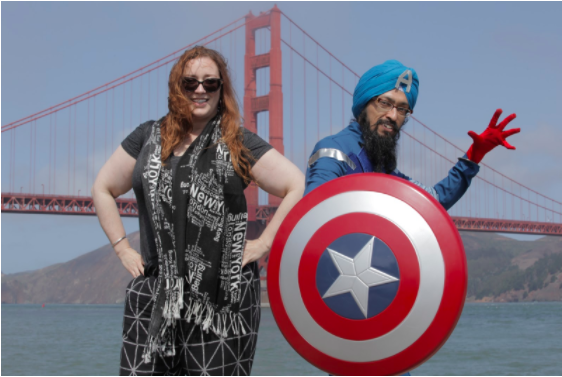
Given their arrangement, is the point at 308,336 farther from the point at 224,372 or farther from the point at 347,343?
the point at 224,372

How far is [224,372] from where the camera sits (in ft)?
5.50

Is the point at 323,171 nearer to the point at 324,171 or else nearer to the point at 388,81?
the point at 324,171

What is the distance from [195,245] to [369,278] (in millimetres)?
625

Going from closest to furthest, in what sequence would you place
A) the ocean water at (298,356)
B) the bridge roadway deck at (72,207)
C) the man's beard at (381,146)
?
1. the man's beard at (381,146)
2. the ocean water at (298,356)
3. the bridge roadway deck at (72,207)

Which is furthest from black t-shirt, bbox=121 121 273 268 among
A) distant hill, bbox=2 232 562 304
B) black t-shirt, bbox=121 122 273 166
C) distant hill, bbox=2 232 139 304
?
distant hill, bbox=2 232 139 304

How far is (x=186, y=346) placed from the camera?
1.71 meters

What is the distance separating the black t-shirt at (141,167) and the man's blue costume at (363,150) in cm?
18

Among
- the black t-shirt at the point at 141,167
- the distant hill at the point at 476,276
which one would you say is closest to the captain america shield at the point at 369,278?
the black t-shirt at the point at 141,167

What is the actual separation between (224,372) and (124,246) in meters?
0.48

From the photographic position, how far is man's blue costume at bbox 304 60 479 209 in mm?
1617

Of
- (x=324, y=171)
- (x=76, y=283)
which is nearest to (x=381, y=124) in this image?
(x=324, y=171)

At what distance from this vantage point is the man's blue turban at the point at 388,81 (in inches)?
69.4

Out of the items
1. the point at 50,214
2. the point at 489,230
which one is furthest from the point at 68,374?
the point at 489,230

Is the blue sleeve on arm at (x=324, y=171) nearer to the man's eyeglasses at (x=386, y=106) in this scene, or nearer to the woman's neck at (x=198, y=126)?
the man's eyeglasses at (x=386, y=106)
